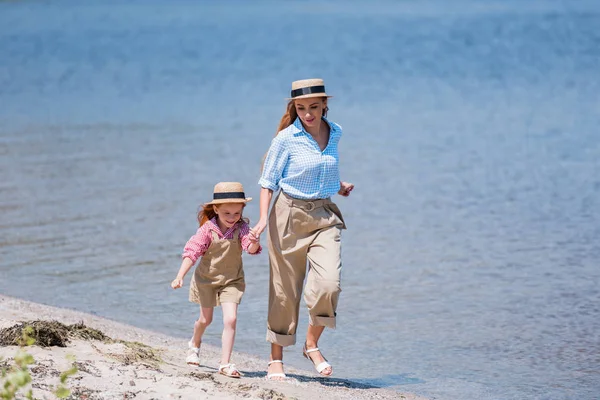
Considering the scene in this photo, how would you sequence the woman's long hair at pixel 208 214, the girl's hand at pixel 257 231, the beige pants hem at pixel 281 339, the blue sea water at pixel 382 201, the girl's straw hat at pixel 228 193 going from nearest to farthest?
1. the girl's hand at pixel 257 231
2. the girl's straw hat at pixel 228 193
3. the woman's long hair at pixel 208 214
4. the beige pants hem at pixel 281 339
5. the blue sea water at pixel 382 201

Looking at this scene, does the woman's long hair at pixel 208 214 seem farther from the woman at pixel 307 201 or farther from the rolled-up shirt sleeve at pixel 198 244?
the woman at pixel 307 201

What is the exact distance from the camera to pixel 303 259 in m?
6.14

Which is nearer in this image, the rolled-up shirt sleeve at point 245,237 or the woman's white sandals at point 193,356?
the rolled-up shirt sleeve at point 245,237

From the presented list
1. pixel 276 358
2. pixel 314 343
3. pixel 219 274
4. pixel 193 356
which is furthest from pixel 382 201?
pixel 219 274

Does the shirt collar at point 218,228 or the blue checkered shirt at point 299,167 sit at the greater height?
the blue checkered shirt at point 299,167

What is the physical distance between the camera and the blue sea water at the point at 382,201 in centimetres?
742

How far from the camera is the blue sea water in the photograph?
24.3 ft

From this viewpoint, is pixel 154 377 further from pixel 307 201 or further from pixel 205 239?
pixel 307 201

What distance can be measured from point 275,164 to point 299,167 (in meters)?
0.14

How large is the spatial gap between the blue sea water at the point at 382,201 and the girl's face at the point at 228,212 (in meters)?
1.41

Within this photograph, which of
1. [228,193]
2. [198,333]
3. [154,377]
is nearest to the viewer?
A: [154,377]

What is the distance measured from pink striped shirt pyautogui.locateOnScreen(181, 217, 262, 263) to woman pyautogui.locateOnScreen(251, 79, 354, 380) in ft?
0.58

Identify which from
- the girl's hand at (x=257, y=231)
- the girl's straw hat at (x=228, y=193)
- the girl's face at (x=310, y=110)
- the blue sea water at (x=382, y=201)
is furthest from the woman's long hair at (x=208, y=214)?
the blue sea water at (x=382, y=201)

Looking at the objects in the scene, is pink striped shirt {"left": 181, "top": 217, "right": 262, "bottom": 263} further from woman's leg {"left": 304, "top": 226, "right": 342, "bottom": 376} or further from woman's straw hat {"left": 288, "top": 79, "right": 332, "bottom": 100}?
woman's straw hat {"left": 288, "top": 79, "right": 332, "bottom": 100}
